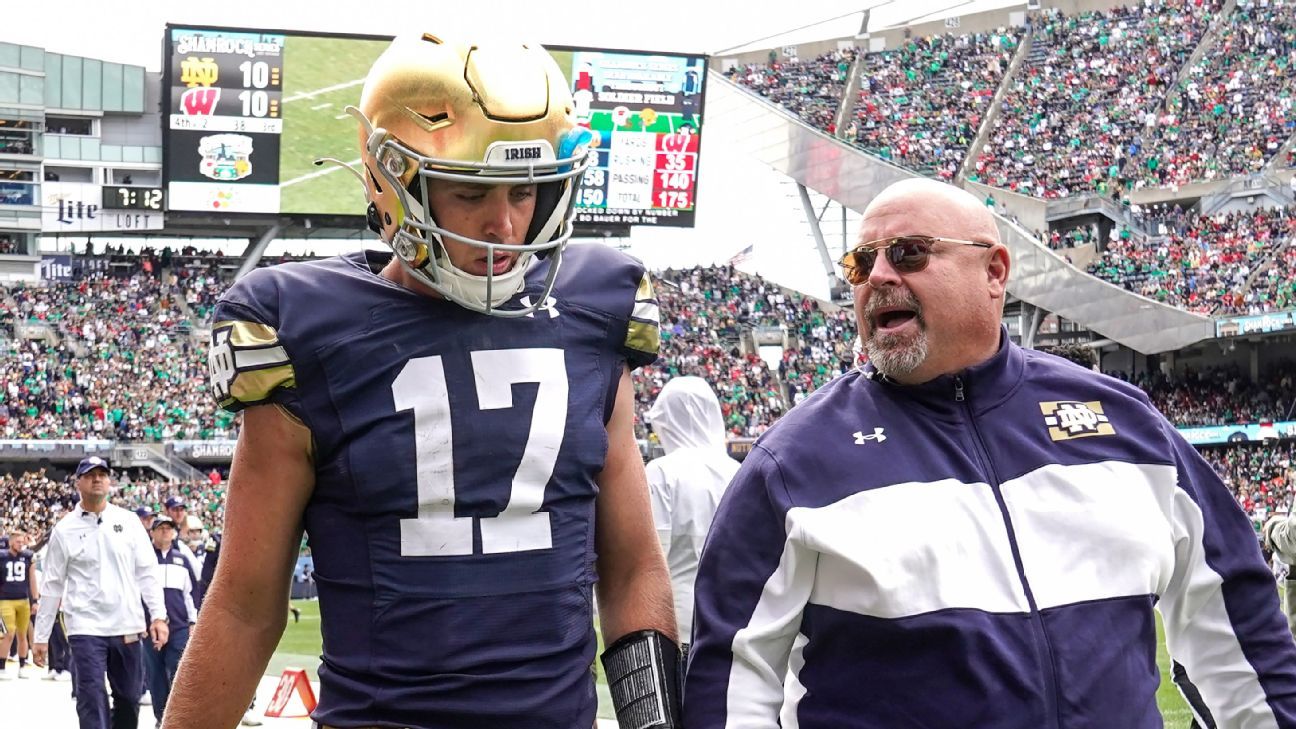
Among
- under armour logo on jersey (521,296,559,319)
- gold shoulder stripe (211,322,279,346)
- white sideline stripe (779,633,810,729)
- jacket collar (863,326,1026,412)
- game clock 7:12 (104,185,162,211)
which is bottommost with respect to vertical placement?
game clock 7:12 (104,185,162,211)

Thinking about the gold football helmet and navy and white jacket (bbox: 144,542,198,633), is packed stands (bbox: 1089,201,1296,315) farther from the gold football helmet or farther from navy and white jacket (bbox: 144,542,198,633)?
the gold football helmet

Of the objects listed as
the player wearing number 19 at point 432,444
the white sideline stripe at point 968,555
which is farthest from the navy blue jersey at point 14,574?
the white sideline stripe at point 968,555

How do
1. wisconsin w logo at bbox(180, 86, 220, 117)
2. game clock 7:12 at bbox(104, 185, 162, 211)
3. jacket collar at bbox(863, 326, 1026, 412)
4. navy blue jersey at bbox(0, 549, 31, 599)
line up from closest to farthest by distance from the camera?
jacket collar at bbox(863, 326, 1026, 412)
navy blue jersey at bbox(0, 549, 31, 599)
wisconsin w logo at bbox(180, 86, 220, 117)
game clock 7:12 at bbox(104, 185, 162, 211)

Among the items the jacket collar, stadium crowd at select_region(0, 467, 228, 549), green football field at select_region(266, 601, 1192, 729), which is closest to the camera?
the jacket collar

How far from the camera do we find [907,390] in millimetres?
2998

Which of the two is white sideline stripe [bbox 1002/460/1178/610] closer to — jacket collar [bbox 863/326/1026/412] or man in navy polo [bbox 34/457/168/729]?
jacket collar [bbox 863/326/1026/412]

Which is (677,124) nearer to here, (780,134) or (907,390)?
(780,134)

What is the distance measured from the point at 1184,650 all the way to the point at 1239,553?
0.21 metres

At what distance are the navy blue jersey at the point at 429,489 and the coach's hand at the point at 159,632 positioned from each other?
289 inches

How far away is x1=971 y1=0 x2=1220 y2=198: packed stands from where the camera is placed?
129 feet

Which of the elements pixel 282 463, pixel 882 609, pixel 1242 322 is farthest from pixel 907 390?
pixel 1242 322

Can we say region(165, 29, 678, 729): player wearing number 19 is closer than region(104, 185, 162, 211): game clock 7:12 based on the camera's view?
Yes

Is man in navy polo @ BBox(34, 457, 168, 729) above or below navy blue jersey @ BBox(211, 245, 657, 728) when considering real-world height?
below

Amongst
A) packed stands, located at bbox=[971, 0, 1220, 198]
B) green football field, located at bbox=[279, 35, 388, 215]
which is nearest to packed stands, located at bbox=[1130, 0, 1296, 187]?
packed stands, located at bbox=[971, 0, 1220, 198]
